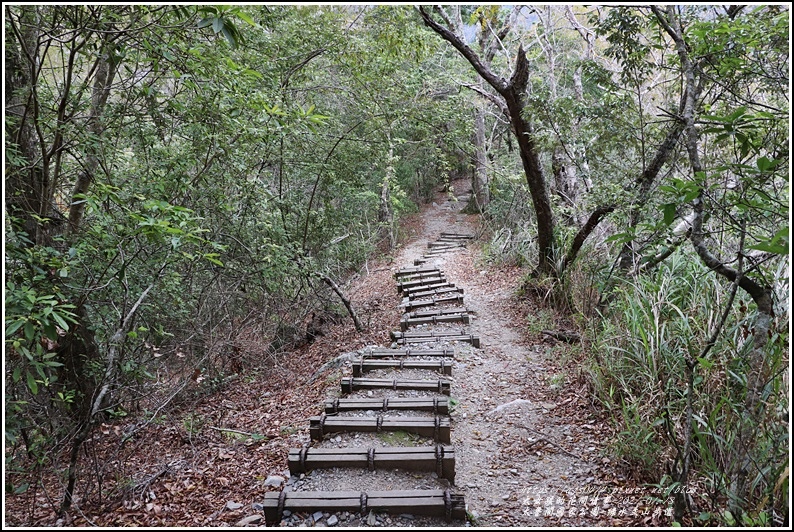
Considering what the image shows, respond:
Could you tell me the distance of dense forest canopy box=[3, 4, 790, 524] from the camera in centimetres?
250

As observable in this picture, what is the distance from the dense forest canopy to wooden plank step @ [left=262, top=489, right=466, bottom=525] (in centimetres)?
128

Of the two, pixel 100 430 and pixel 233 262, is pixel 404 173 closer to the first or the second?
pixel 233 262

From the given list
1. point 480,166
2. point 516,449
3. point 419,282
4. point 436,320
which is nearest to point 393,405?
point 516,449

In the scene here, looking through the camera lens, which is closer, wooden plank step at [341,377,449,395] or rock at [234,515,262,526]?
rock at [234,515,262,526]

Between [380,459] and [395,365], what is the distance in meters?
1.50

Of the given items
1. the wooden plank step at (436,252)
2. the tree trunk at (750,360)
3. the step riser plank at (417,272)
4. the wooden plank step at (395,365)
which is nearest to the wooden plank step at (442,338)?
the wooden plank step at (395,365)

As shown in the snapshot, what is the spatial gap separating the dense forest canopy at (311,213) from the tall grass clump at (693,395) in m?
0.02

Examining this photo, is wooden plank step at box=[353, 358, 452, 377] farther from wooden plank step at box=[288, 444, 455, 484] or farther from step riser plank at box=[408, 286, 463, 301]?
step riser plank at box=[408, 286, 463, 301]

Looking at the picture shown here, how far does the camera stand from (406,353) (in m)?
4.98

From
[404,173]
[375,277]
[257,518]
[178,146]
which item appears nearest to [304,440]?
[257,518]

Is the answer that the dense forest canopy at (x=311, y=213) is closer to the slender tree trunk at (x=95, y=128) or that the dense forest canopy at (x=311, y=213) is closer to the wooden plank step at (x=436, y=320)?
the slender tree trunk at (x=95, y=128)

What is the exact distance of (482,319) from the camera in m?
6.73

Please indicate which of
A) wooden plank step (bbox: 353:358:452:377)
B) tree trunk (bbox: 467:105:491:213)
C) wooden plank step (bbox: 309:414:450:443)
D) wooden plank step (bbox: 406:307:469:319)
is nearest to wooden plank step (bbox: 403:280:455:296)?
wooden plank step (bbox: 406:307:469:319)

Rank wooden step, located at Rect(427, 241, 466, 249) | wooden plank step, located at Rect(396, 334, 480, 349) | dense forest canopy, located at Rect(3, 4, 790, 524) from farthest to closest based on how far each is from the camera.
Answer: wooden step, located at Rect(427, 241, 466, 249)
wooden plank step, located at Rect(396, 334, 480, 349)
dense forest canopy, located at Rect(3, 4, 790, 524)
